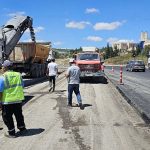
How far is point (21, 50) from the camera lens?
34.4 m

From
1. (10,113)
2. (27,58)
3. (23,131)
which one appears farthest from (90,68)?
(10,113)

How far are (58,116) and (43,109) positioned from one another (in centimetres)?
175

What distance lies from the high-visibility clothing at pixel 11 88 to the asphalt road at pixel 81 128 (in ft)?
2.86

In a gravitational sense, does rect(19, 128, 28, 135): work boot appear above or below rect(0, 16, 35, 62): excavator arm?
below

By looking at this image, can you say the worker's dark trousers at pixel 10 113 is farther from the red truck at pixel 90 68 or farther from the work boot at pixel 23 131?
the red truck at pixel 90 68

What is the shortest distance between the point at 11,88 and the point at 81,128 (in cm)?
220

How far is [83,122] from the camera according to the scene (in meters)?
12.1

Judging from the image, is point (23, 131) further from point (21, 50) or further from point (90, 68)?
point (21, 50)

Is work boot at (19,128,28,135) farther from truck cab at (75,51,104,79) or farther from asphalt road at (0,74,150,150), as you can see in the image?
truck cab at (75,51,104,79)

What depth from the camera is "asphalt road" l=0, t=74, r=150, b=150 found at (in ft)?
30.0

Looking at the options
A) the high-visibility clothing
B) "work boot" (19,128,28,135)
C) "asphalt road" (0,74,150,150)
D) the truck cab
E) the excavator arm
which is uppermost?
the excavator arm

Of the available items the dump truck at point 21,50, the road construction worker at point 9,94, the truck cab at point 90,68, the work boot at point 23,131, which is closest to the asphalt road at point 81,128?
the work boot at point 23,131

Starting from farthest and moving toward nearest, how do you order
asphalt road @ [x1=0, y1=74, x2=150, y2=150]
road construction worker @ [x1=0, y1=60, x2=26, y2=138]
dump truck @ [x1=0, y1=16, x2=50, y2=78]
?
1. dump truck @ [x1=0, y1=16, x2=50, y2=78]
2. road construction worker @ [x1=0, y1=60, x2=26, y2=138]
3. asphalt road @ [x1=0, y1=74, x2=150, y2=150]

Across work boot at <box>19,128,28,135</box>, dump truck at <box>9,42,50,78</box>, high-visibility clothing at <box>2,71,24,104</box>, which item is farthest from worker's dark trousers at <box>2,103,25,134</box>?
dump truck at <box>9,42,50,78</box>
